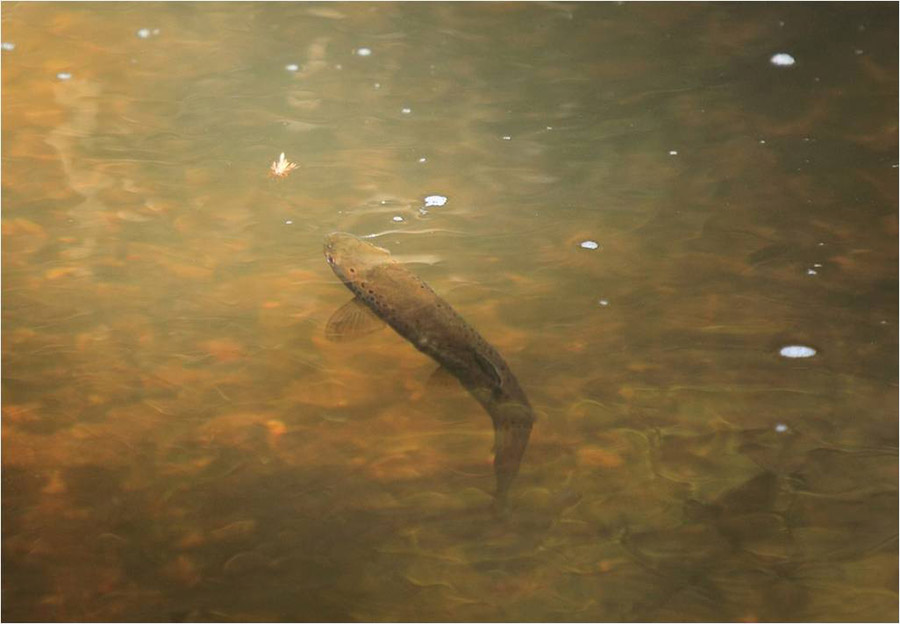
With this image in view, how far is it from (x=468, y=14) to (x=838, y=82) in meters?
1.54

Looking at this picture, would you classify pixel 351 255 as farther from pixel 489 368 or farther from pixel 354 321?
pixel 489 368

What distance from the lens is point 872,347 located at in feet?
A: 7.53

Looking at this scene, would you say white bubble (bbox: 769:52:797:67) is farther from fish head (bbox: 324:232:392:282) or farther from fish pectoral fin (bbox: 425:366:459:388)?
fish pectoral fin (bbox: 425:366:459:388)

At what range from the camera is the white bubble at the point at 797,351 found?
7.48 ft

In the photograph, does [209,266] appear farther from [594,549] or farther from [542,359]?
[594,549]

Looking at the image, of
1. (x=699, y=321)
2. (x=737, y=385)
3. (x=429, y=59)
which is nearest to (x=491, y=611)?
(x=737, y=385)

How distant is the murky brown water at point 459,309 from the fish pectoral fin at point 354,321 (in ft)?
0.18

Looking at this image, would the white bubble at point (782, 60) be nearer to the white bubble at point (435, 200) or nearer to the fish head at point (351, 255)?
the white bubble at point (435, 200)

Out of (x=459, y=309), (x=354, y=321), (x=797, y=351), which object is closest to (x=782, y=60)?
(x=797, y=351)

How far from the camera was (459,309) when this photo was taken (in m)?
2.40

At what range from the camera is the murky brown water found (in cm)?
186

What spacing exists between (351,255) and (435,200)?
1.73 ft

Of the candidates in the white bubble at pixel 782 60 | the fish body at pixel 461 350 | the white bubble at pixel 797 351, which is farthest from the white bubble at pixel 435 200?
the white bubble at pixel 782 60

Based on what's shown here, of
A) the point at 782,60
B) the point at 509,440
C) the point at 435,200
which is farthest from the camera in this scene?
the point at 782,60
